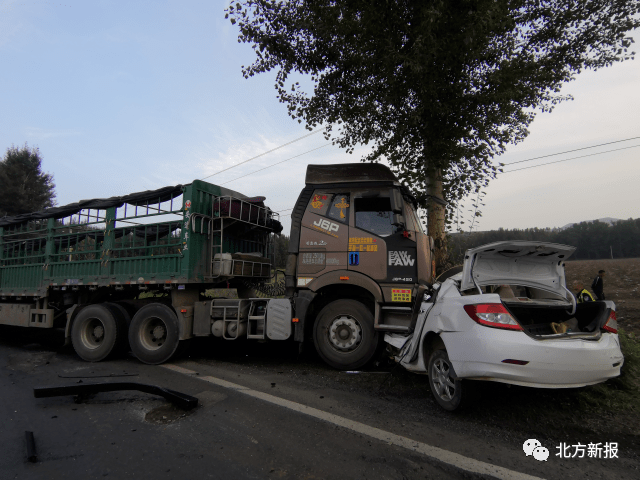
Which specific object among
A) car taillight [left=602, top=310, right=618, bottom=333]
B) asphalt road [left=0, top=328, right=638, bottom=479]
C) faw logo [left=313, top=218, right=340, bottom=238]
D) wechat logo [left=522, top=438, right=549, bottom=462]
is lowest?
asphalt road [left=0, top=328, right=638, bottom=479]

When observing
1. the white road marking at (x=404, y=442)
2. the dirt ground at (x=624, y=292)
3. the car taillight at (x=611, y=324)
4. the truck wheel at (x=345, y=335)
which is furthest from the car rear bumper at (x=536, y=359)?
the dirt ground at (x=624, y=292)

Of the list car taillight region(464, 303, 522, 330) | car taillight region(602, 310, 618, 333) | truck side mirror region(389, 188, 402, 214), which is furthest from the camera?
truck side mirror region(389, 188, 402, 214)

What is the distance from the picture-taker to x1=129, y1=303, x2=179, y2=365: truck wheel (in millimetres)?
6770

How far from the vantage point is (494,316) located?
3.58 m

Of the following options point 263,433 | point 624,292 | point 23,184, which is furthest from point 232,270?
point 23,184

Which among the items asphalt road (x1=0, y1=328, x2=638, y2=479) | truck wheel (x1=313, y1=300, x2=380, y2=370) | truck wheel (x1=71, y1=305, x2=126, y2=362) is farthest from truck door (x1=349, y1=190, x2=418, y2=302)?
truck wheel (x1=71, y1=305, x2=126, y2=362)

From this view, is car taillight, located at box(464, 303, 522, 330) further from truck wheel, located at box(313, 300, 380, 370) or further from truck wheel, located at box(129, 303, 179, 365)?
truck wheel, located at box(129, 303, 179, 365)

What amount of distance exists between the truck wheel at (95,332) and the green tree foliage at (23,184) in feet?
98.6

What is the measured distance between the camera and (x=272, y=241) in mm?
8789

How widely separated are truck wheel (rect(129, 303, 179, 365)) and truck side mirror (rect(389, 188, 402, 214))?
4207 millimetres

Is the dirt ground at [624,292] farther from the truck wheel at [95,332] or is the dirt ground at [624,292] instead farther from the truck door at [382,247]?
the truck wheel at [95,332]

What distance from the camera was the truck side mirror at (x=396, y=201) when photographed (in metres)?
5.79

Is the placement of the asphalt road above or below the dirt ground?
below

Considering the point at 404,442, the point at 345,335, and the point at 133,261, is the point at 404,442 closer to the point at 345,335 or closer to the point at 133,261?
the point at 345,335
